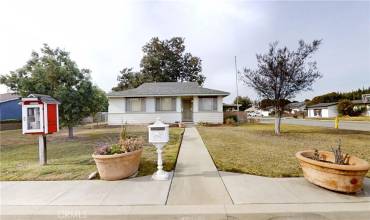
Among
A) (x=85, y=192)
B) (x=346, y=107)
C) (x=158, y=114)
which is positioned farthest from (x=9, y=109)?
(x=346, y=107)

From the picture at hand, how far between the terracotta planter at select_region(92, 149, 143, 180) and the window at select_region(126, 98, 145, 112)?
1661 cm

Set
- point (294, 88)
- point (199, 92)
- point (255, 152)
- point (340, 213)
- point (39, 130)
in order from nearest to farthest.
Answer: point (340, 213) < point (39, 130) < point (255, 152) < point (294, 88) < point (199, 92)

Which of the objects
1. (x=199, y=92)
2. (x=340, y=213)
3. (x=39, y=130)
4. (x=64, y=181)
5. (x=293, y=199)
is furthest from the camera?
(x=199, y=92)

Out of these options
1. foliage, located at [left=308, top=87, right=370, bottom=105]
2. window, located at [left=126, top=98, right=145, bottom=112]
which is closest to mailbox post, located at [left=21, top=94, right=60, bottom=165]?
window, located at [left=126, top=98, right=145, bottom=112]

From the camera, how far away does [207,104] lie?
21547 millimetres

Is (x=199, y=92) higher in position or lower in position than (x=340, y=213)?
higher

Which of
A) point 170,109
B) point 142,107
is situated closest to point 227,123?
point 170,109

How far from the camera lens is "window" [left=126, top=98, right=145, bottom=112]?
71.3ft

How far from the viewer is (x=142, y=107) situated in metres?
21.7

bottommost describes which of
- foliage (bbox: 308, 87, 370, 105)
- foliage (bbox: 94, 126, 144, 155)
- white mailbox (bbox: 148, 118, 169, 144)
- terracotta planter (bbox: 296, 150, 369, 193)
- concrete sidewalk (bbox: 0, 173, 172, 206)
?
concrete sidewalk (bbox: 0, 173, 172, 206)

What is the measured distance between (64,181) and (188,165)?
3244 millimetres

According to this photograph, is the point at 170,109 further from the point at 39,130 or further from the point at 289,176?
the point at 289,176

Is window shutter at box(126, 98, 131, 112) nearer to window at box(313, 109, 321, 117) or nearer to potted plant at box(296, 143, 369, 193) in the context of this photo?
potted plant at box(296, 143, 369, 193)

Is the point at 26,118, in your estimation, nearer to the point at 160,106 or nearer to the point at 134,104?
the point at 134,104
